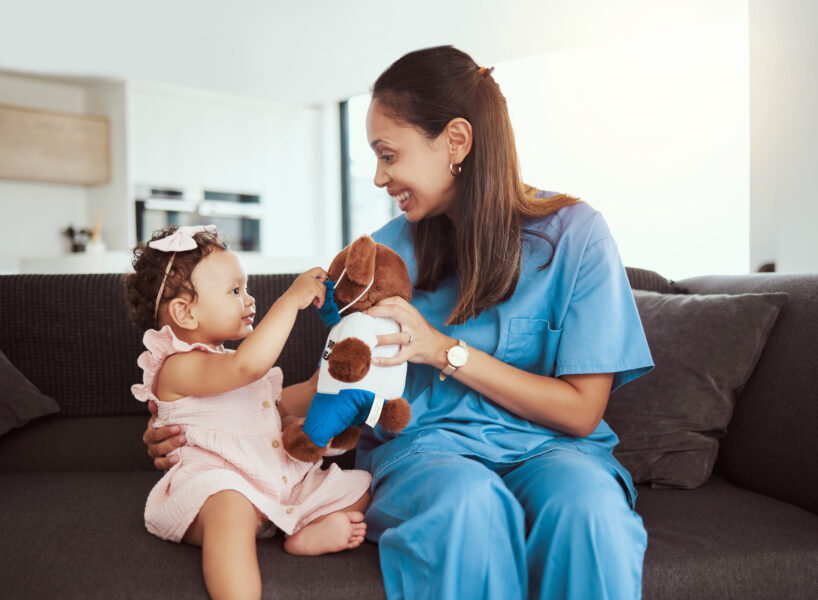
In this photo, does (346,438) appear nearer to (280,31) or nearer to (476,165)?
(476,165)

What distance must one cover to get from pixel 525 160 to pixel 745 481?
158 inches

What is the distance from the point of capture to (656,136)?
450 cm

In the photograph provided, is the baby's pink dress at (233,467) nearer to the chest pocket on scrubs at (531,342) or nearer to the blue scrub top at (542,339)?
the blue scrub top at (542,339)

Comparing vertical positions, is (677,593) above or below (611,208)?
below

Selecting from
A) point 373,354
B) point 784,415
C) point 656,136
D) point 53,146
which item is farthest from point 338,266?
point 53,146

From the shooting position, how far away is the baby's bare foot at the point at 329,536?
1115 millimetres

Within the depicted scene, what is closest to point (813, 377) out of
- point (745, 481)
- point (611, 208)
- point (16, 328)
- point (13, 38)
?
point (745, 481)

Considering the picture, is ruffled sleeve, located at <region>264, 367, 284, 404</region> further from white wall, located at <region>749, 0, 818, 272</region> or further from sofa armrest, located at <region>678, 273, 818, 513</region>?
white wall, located at <region>749, 0, 818, 272</region>

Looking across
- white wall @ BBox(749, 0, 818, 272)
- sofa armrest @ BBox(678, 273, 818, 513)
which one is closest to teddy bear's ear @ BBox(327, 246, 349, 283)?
sofa armrest @ BBox(678, 273, 818, 513)

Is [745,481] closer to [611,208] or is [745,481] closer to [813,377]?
[813,377]

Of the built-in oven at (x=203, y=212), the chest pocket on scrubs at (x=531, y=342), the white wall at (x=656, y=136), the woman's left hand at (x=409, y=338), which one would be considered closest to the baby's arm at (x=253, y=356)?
the woman's left hand at (x=409, y=338)

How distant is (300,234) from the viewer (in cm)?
696

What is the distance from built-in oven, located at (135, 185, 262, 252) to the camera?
576 cm

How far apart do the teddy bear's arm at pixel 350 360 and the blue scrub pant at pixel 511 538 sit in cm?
19
